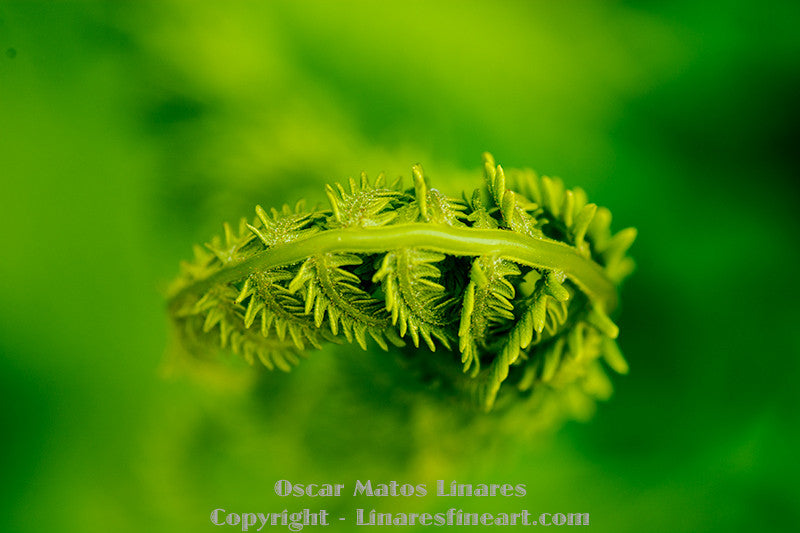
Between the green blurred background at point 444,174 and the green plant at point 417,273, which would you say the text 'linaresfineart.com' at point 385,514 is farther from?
the green plant at point 417,273

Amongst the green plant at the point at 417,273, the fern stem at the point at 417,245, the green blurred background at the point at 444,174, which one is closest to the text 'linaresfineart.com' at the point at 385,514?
the green blurred background at the point at 444,174

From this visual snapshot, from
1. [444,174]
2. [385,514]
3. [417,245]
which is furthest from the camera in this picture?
[385,514]

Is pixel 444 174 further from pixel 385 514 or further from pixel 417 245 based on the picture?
pixel 385 514

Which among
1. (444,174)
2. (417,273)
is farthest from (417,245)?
(444,174)

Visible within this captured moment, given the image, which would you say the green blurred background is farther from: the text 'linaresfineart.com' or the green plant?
the green plant

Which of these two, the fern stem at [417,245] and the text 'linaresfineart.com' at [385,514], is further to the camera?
the text 'linaresfineart.com' at [385,514]
